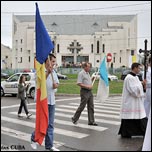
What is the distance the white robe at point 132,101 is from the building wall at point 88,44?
338 feet

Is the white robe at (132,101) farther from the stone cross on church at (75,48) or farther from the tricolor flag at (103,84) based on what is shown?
the stone cross on church at (75,48)

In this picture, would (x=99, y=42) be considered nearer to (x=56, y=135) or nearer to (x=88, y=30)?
(x=88, y=30)

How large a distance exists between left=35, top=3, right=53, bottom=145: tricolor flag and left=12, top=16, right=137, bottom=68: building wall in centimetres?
10439

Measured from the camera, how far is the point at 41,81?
254 inches

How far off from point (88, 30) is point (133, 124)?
4252 inches

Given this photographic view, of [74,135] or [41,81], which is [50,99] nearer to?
[41,81]

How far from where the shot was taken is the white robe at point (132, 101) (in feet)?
26.5

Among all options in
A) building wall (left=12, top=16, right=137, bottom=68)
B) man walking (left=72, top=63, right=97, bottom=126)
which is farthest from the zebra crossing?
building wall (left=12, top=16, right=137, bottom=68)

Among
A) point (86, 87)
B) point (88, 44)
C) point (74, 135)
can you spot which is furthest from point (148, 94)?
point (88, 44)

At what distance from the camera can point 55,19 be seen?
389ft

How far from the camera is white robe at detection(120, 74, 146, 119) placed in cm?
806

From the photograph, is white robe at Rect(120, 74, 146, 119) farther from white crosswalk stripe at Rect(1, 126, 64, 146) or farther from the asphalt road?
white crosswalk stripe at Rect(1, 126, 64, 146)

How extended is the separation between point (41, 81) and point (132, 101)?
2.67 m

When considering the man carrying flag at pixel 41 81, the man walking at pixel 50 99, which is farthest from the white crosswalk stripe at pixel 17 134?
the man carrying flag at pixel 41 81
